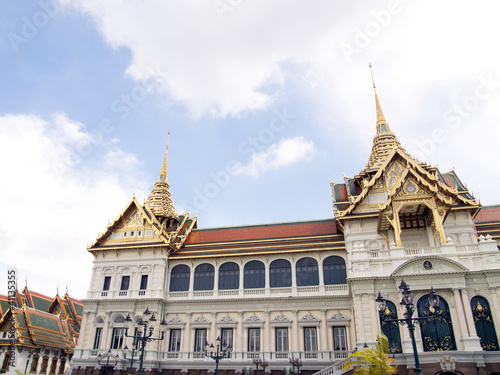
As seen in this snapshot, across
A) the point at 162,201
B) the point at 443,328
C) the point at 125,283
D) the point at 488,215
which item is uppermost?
the point at 162,201

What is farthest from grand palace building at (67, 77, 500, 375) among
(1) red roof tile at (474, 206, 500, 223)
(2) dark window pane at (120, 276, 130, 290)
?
(2) dark window pane at (120, 276, 130, 290)

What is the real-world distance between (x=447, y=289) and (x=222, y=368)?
15.8m

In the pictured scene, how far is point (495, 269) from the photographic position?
71.2ft

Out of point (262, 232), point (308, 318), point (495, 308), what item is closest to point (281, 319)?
point (308, 318)

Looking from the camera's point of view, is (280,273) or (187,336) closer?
(187,336)

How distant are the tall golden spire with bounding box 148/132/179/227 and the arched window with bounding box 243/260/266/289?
34.4 feet

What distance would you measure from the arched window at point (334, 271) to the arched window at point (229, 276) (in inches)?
270

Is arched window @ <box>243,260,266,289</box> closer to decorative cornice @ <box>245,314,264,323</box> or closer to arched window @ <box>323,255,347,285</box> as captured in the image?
decorative cornice @ <box>245,314,264,323</box>

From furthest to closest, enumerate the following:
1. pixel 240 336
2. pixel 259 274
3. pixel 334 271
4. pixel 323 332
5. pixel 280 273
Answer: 1. pixel 259 274
2. pixel 280 273
3. pixel 334 271
4. pixel 240 336
5. pixel 323 332

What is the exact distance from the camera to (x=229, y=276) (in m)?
32.2

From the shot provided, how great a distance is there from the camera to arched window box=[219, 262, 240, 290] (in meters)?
31.8

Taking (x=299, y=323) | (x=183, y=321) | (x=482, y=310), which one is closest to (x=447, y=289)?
(x=482, y=310)

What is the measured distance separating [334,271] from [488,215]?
1229cm

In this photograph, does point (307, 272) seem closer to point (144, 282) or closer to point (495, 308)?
point (495, 308)
